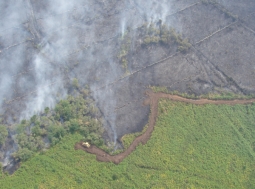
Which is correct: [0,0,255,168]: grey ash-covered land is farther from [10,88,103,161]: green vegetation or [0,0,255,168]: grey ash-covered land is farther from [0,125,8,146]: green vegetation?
[10,88,103,161]: green vegetation

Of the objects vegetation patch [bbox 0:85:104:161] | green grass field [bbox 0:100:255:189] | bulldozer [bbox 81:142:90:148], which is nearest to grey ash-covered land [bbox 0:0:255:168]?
vegetation patch [bbox 0:85:104:161]

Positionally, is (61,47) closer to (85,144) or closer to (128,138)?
(85,144)

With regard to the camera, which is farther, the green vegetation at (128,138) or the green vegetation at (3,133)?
the green vegetation at (128,138)

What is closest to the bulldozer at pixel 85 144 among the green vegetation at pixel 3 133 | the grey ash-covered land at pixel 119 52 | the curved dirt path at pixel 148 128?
the curved dirt path at pixel 148 128

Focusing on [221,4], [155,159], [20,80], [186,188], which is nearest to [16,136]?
[20,80]

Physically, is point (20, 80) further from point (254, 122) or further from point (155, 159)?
point (254, 122)

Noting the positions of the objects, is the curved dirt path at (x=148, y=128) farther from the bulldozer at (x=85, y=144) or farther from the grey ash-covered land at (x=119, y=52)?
the grey ash-covered land at (x=119, y=52)
